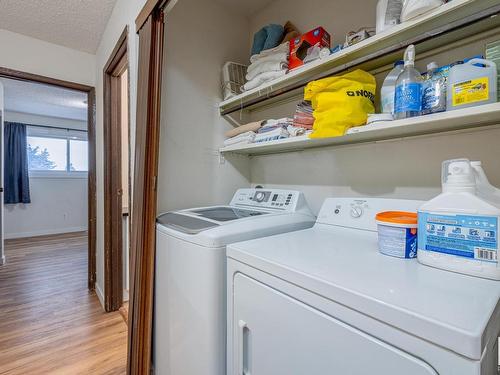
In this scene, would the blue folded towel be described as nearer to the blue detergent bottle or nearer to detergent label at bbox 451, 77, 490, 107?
the blue detergent bottle

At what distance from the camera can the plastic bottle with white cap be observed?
634 millimetres

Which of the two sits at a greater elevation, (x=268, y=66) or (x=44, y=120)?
(x=44, y=120)

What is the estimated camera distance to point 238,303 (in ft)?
2.90

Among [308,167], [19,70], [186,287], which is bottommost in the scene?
[186,287]

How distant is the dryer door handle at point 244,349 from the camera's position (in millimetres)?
856

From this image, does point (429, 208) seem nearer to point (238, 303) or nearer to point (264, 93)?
point (238, 303)

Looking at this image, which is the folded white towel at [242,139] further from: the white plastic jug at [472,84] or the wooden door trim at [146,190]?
the white plastic jug at [472,84]

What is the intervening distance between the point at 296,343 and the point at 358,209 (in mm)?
682

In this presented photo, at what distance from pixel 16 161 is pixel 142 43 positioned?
5.37 metres

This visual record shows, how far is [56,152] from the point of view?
18.5 ft

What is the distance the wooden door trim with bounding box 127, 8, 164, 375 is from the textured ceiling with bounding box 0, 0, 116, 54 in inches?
40.7

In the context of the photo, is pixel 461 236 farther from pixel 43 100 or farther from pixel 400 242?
pixel 43 100

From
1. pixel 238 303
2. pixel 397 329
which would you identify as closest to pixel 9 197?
pixel 238 303

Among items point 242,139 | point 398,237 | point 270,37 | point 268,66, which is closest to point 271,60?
point 268,66
